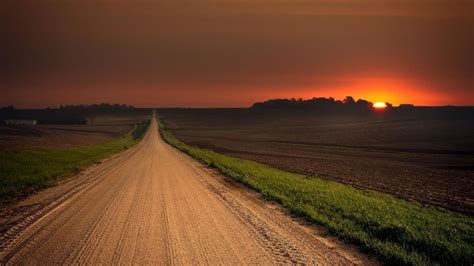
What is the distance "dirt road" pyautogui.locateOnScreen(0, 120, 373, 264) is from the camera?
322 inches

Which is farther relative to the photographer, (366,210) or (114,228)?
→ (366,210)

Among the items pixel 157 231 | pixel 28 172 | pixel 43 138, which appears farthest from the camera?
pixel 43 138

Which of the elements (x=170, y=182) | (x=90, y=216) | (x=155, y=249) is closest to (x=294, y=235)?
(x=155, y=249)

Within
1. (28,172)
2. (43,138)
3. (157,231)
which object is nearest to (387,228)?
(157,231)

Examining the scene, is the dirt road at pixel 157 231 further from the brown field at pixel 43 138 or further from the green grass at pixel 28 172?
the brown field at pixel 43 138

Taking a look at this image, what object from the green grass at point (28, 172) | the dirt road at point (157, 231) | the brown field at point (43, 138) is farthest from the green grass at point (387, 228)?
the brown field at point (43, 138)

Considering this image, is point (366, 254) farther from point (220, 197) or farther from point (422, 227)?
point (220, 197)

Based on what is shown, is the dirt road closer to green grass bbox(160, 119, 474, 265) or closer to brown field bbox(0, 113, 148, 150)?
green grass bbox(160, 119, 474, 265)

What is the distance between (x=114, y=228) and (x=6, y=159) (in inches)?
852

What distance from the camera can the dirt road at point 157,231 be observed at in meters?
8.17

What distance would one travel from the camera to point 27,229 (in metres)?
10.3

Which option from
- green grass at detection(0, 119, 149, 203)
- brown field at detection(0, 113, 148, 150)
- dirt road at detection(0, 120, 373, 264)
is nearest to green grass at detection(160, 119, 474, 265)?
dirt road at detection(0, 120, 373, 264)

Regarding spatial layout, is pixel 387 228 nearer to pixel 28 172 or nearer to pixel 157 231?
pixel 157 231

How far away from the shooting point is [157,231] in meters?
10.2
